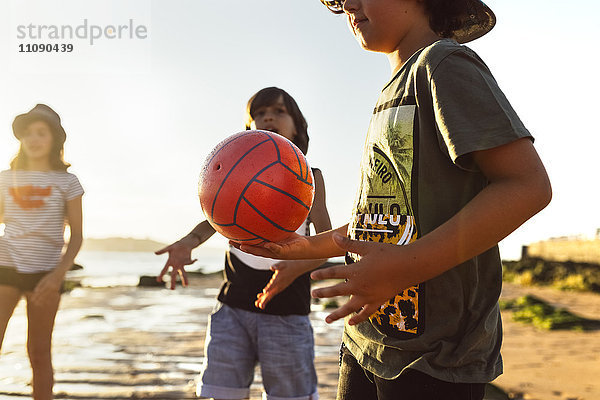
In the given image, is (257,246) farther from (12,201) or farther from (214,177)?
(12,201)

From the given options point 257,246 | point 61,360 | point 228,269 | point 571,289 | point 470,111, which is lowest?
point 571,289

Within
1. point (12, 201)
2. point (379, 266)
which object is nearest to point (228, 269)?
point (12, 201)

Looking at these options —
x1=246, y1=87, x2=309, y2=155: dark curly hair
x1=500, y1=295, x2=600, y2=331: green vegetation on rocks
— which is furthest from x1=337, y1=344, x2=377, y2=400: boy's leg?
x1=500, y1=295, x2=600, y2=331: green vegetation on rocks

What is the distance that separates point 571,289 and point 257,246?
18090mm

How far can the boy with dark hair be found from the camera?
4.96ft

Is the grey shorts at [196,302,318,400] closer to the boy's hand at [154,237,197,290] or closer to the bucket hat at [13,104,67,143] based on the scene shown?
the boy's hand at [154,237,197,290]

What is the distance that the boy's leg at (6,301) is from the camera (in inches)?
181

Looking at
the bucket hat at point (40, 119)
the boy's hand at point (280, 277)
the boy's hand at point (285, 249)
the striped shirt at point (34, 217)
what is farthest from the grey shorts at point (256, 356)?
the bucket hat at point (40, 119)

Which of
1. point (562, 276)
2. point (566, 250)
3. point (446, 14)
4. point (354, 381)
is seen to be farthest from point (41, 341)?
point (566, 250)

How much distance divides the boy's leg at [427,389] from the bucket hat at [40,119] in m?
4.19

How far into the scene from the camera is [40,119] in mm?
4980

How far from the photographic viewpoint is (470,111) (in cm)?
165

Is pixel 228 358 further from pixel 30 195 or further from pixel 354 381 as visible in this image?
pixel 30 195

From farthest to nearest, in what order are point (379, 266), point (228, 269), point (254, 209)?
point (228, 269) < point (254, 209) < point (379, 266)
